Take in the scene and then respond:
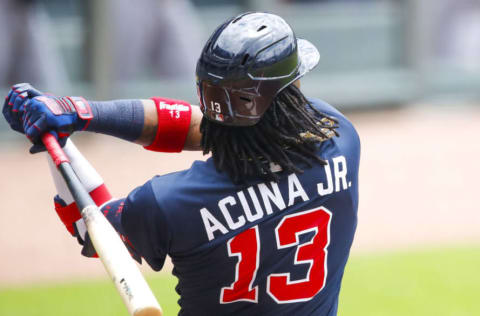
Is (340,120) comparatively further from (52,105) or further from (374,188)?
(374,188)

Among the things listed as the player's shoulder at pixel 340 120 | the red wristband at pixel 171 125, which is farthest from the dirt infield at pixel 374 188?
the player's shoulder at pixel 340 120

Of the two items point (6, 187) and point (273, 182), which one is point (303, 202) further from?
point (6, 187)

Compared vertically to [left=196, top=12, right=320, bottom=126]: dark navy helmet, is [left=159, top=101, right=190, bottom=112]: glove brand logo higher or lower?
lower

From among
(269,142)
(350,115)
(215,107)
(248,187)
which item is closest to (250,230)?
(248,187)

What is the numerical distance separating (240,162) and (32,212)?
472 centimetres

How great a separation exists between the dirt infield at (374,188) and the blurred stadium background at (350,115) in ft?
0.06

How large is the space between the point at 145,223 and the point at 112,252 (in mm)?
143

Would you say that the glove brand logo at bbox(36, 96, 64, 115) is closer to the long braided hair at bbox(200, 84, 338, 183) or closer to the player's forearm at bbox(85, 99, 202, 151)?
the player's forearm at bbox(85, 99, 202, 151)

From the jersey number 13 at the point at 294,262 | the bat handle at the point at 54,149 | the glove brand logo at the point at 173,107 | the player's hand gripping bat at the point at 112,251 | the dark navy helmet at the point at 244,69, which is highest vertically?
the dark navy helmet at the point at 244,69

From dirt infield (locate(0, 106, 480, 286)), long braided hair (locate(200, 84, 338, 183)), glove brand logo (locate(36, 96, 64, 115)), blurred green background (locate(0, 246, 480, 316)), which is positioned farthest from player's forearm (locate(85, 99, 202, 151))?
dirt infield (locate(0, 106, 480, 286))

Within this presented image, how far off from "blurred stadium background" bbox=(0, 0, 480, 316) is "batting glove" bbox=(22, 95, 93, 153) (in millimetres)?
2723

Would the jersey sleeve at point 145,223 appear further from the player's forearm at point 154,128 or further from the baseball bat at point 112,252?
the player's forearm at point 154,128

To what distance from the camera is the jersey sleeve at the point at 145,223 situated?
2.15 meters

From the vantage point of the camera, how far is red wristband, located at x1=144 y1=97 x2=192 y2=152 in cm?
263
